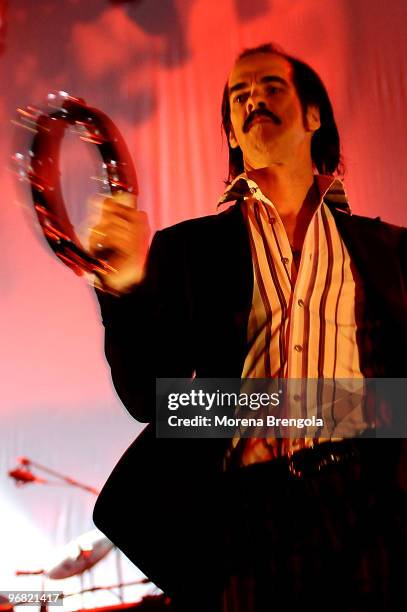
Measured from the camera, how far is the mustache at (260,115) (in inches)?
91.8

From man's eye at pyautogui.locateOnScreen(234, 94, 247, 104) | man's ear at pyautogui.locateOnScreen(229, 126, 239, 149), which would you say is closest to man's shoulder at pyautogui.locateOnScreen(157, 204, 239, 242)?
man's ear at pyautogui.locateOnScreen(229, 126, 239, 149)

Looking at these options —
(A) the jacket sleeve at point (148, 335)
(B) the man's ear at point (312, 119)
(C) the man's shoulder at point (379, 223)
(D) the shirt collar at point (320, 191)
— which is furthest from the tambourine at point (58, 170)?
(C) the man's shoulder at point (379, 223)

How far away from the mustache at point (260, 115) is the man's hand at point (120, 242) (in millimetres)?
496

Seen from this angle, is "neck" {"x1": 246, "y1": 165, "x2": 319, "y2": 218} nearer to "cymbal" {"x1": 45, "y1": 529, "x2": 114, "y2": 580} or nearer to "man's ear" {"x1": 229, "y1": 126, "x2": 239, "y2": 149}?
"man's ear" {"x1": 229, "y1": 126, "x2": 239, "y2": 149}

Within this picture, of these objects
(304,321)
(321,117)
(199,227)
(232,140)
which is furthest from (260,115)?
(304,321)

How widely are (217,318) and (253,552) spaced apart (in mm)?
709

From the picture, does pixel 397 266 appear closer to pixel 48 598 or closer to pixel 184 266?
pixel 184 266

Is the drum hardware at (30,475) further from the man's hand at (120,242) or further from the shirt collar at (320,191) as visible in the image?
the shirt collar at (320,191)

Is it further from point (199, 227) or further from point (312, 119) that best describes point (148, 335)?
point (312, 119)

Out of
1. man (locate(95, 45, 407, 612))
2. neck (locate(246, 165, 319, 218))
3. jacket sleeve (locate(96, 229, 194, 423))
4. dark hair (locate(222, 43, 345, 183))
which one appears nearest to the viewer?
man (locate(95, 45, 407, 612))

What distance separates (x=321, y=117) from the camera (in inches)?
94.6

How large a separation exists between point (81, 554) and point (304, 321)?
1.03 meters

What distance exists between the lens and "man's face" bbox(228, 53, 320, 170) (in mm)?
2318

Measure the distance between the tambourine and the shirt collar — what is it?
1.12 ft
